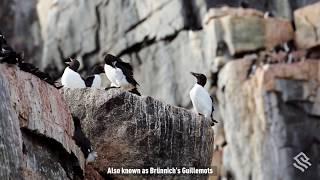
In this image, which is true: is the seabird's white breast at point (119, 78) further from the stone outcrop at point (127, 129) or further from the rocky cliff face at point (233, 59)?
the rocky cliff face at point (233, 59)

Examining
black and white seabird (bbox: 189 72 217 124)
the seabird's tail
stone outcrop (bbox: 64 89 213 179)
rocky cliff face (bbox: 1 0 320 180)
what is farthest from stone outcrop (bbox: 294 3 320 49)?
the seabird's tail

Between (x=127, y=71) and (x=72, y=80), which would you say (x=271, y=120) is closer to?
(x=127, y=71)

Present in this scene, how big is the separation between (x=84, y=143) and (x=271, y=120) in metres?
11.6

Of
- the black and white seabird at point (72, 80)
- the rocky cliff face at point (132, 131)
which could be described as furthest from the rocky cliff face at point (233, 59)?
the rocky cliff face at point (132, 131)

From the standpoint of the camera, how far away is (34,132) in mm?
9859

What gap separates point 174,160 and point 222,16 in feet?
41.1

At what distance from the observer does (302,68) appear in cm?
2280

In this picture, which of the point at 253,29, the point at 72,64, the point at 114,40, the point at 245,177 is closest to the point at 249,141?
Answer: the point at 245,177

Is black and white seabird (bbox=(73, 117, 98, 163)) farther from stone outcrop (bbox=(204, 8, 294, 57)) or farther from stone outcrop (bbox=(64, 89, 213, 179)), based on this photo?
stone outcrop (bbox=(204, 8, 294, 57))

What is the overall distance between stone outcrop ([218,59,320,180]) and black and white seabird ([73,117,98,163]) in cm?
1093

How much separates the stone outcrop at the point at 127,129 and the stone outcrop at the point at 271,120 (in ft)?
32.0

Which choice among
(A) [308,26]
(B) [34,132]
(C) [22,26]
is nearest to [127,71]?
(B) [34,132]

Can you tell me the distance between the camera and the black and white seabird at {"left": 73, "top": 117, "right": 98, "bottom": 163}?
10906 mm

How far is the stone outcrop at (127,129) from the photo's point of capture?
12.0 meters
